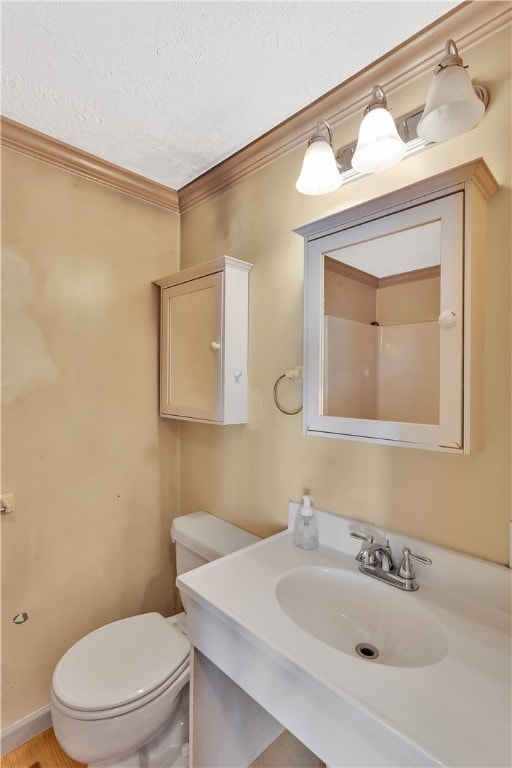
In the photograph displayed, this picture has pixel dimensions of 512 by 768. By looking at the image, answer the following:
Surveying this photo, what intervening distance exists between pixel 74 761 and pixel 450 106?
228cm

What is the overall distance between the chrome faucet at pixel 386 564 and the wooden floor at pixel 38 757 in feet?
4.11

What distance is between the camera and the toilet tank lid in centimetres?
136

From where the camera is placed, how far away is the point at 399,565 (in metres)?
0.99

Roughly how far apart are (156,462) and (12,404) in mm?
660

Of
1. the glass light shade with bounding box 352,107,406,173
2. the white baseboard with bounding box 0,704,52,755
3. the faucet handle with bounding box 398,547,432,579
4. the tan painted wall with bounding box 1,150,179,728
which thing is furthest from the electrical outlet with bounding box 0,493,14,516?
the glass light shade with bounding box 352,107,406,173

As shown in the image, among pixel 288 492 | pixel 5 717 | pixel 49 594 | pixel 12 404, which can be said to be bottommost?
pixel 5 717

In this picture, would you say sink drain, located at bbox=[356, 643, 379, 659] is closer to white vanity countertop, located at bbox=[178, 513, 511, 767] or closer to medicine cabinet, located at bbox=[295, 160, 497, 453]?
white vanity countertop, located at bbox=[178, 513, 511, 767]

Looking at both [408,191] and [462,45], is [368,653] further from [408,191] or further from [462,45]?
[462,45]

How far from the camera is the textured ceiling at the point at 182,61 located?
0.90 m

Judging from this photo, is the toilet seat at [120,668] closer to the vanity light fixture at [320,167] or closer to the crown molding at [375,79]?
the vanity light fixture at [320,167]

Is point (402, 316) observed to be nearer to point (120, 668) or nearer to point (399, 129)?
point (399, 129)

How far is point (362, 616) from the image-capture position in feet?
3.09

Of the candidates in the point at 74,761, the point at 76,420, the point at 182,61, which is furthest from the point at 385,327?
the point at 74,761

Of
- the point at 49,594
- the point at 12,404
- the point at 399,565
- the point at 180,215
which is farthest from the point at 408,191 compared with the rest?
the point at 49,594
